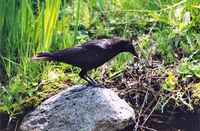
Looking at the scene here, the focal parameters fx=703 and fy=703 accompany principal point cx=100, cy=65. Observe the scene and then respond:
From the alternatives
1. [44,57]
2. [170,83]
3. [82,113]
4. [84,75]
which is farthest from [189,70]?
[44,57]

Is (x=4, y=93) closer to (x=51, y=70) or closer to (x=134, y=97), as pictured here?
(x=51, y=70)

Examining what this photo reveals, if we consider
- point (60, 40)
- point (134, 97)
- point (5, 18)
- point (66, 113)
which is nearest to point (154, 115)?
point (134, 97)

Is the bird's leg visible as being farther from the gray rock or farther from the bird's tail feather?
the bird's tail feather

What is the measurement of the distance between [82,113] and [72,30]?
1170 mm

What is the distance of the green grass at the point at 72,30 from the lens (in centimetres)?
497

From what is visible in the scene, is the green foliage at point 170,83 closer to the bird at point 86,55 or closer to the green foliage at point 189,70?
the green foliage at point 189,70

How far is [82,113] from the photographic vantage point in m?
4.47

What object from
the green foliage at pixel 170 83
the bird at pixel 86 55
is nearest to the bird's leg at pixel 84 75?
the bird at pixel 86 55

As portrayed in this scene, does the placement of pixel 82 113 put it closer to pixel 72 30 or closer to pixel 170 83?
pixel 170 83

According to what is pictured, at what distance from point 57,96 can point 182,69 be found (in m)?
0.91

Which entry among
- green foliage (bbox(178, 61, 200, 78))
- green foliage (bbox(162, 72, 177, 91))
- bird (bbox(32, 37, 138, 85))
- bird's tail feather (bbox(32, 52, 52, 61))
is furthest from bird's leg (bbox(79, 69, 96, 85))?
green foliage (bbox(178, 61, 200, 78))

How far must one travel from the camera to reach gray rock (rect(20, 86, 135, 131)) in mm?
4406

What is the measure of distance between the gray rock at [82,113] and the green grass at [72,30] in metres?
0.24

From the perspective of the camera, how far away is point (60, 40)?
5199 millimetres
